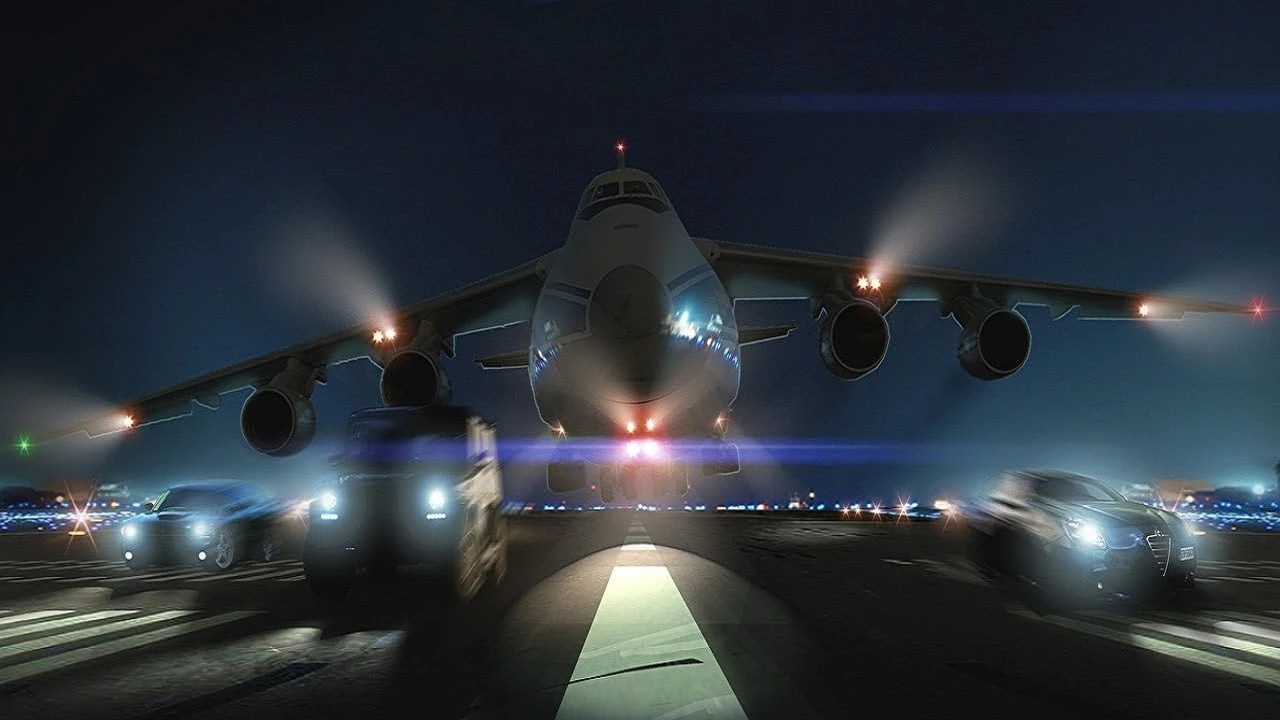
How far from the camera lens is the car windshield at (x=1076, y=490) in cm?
959

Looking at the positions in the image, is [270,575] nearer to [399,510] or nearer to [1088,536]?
[399,510]

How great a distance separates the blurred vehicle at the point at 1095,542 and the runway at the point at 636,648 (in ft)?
1.18

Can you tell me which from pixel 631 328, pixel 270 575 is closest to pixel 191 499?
pixel 270 575

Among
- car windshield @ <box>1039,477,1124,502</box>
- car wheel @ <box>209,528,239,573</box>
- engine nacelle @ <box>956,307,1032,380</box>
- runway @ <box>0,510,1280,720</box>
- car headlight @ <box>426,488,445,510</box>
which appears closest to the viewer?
runway @ <box>0,510,1280,720</box>

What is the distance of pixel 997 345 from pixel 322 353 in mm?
12563

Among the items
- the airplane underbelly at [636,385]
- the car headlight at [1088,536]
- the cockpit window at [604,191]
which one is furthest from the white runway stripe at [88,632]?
the car headlight at [1088,536]

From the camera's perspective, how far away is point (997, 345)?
13.4 meters

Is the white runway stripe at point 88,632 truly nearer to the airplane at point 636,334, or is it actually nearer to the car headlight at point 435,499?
the car headlight at point 435,499

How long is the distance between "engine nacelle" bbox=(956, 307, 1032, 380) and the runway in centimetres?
361

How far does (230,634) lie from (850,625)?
564cm

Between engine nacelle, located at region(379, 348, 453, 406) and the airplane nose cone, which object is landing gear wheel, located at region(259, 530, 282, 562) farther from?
the airplane nose cone

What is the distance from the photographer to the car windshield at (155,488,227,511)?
12.6m

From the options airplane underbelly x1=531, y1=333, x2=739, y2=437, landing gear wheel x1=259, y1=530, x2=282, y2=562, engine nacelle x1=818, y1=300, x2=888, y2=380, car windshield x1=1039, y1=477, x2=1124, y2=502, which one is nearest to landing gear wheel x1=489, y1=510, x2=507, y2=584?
airplane underbelly x1=531, y1=333, x2=739, y2=437

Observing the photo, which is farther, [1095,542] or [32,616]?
[1095,542]
